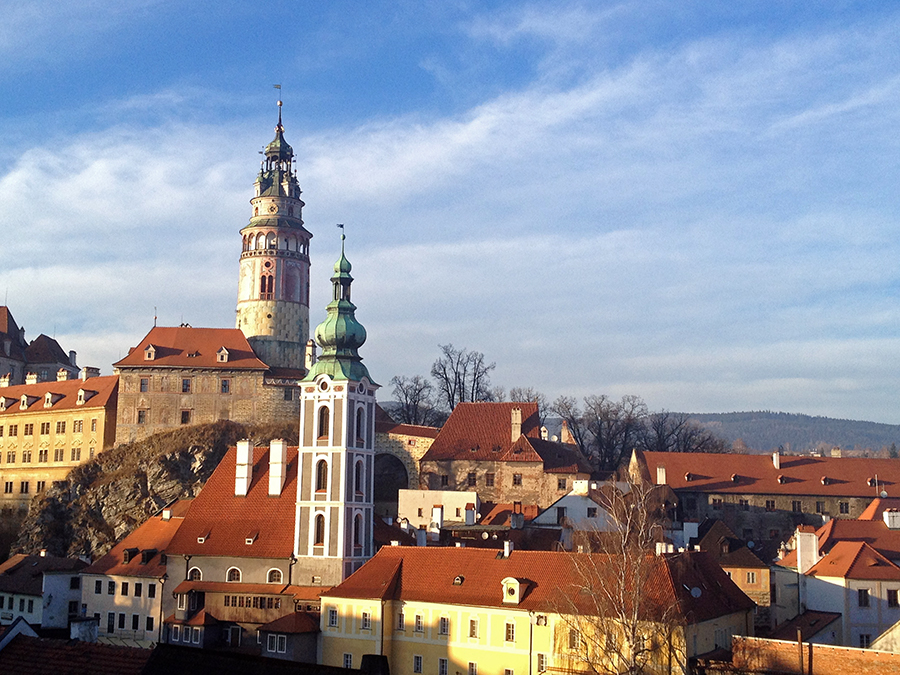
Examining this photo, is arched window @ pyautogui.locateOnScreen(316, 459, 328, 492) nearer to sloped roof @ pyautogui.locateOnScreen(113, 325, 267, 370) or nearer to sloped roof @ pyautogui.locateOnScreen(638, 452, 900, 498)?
sloped roof @ pyautogui.locateOnScreen(113, 325, 267, 370)

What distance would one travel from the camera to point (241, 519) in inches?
1987

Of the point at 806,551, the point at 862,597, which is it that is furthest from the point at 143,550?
the point at 862,597

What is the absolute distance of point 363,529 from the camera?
49219 mm

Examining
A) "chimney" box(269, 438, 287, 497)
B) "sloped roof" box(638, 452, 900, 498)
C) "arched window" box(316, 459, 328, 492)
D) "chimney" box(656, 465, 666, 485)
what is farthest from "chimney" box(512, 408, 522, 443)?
"arched window" box(316, 459, 328, 492)

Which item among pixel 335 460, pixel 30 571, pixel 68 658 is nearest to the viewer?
pixel 68 658

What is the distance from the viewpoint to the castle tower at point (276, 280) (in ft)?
277

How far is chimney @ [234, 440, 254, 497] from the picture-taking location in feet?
169

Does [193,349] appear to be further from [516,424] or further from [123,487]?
[516,424]

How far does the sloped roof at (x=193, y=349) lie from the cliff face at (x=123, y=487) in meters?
4.53

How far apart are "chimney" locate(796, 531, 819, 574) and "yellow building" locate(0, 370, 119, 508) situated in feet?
154

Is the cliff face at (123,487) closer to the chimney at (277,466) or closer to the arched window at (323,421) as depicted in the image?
the chimney at (277,466)

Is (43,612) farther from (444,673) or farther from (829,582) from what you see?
(829,582)

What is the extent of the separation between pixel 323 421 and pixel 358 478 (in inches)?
119

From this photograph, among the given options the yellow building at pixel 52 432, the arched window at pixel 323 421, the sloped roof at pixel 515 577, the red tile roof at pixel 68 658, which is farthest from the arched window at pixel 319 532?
the yellow building at pixel 52 432
